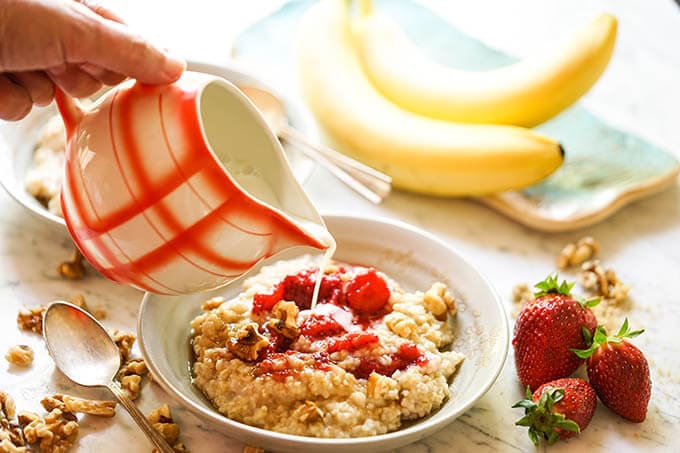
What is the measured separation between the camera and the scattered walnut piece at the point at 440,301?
5.01 feet

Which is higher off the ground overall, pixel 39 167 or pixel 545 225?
pixel 39 167

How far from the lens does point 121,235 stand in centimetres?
121

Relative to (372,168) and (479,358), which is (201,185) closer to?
(479,358)

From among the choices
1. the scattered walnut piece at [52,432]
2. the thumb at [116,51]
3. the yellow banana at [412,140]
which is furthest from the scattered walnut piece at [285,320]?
the yellow banana at [412,140]

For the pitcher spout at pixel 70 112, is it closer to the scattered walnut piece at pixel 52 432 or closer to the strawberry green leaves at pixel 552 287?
the scattered walnut piece at pixel 52 432

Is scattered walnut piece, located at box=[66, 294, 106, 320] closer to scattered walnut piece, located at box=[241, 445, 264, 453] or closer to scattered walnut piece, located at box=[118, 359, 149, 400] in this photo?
scattered walnut piece, located at box=[118, 359, 149, 400]

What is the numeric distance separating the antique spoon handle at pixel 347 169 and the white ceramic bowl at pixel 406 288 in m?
0.25

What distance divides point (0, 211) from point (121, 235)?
71 cm

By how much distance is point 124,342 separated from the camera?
150 centimetres

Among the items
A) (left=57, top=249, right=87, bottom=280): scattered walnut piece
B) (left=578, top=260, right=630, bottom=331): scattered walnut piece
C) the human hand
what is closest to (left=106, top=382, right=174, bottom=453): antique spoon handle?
(left=57, top=249, right=87, bottom=280): scattered walnut piece

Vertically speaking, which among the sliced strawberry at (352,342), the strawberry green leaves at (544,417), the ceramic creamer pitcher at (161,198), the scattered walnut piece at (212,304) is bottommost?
the strawberry green leaves at (544,417)

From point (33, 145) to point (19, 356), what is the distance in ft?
1.91

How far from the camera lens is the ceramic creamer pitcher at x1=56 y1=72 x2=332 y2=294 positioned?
1165mm

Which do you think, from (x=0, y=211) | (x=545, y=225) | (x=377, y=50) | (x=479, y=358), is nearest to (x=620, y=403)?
(x=479, y=358)
